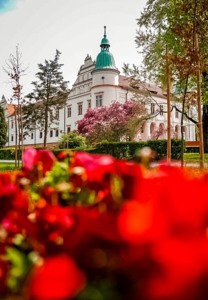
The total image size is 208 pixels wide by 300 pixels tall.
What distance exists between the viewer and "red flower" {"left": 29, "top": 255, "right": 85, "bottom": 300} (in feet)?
1.21

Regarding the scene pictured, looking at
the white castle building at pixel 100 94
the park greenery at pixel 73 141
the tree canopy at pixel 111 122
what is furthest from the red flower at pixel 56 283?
the white castle building at pixel 100 94

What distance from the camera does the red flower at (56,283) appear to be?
368 millimetres

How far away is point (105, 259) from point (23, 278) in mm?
117

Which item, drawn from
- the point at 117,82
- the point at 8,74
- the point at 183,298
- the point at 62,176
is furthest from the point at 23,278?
the point at 117,82

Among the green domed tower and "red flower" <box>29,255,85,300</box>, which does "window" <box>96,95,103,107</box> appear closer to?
the green domed tower

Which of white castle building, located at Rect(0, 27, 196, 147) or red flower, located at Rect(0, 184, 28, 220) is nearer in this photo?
red flower, located at Rect(0, 184, 28, 220)

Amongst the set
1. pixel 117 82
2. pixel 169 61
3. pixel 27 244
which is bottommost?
pixel 27 244

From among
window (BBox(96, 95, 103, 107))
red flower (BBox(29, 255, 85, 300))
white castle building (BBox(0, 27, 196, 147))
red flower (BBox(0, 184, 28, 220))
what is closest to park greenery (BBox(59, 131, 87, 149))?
white castle building (BBox(0, 27, 196, 147))

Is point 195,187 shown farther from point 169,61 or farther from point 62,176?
point 169,61

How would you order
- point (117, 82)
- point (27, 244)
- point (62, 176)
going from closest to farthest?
point (27, 244) < point (62, 176) < point (117, 82)

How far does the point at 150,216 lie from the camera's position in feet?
1.31

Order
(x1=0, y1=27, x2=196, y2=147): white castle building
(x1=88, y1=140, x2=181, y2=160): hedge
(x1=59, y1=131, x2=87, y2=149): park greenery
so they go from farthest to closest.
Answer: (x1=0, y1=27, x2=196, y2=147): white castle building, (x1=59, y1=131, x2=87, y2=149): park greenery, (x1=88, y1=140, x2=181, y2=160): hedge

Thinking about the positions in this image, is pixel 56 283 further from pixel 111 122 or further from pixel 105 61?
pixel 105 61

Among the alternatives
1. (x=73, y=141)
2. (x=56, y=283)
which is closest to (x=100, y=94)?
(x=73, y=141)
